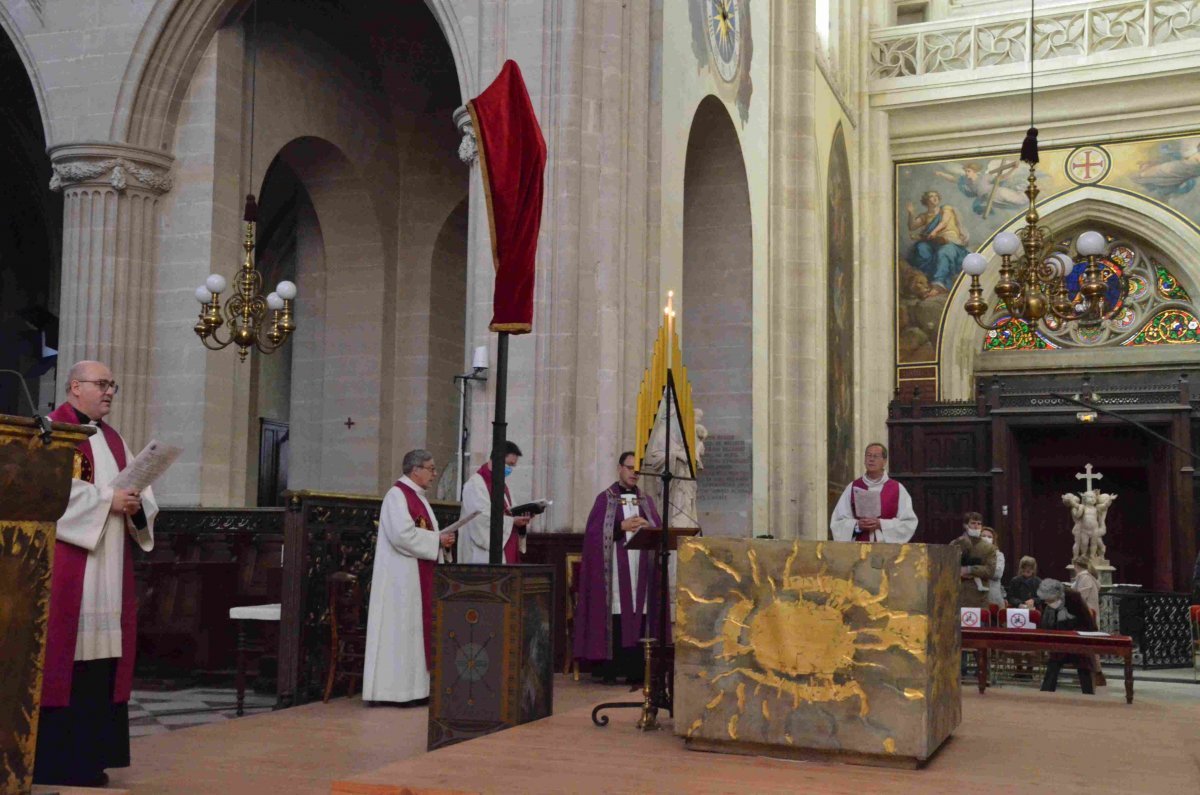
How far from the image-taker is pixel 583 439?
33.1 ft

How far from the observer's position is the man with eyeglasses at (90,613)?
16.1 ft

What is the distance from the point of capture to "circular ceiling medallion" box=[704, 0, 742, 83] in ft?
44.4

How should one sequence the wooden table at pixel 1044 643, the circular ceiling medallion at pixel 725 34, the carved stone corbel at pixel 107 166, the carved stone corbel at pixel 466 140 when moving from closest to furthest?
the wooden table at pixel 1044 643, the carved stone corbel at pixel 466 140, the carved stone corbel at pixel 107 166, the circular ceiling medallion at pixel 725 34

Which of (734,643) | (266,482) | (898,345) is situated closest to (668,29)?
(734,643)

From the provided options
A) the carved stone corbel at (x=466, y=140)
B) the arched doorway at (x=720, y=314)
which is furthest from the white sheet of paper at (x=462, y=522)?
the arched doorway at (x=720, y=314)

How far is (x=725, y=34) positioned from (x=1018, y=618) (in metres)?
7.38

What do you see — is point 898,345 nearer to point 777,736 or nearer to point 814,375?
point 814,375

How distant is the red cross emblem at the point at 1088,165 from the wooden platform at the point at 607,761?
572 inches

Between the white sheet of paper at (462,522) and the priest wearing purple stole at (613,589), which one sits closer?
the white sheet of paper at (462,522)

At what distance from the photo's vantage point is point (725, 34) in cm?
1418

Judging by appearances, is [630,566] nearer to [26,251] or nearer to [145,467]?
[145,467]

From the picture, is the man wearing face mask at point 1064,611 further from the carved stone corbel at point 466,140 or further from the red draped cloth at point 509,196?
the red draped cloth at point 509,196

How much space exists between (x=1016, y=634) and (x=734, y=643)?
14.2 ft

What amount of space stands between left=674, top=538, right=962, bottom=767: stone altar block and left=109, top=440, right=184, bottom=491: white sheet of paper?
6.85 ft
